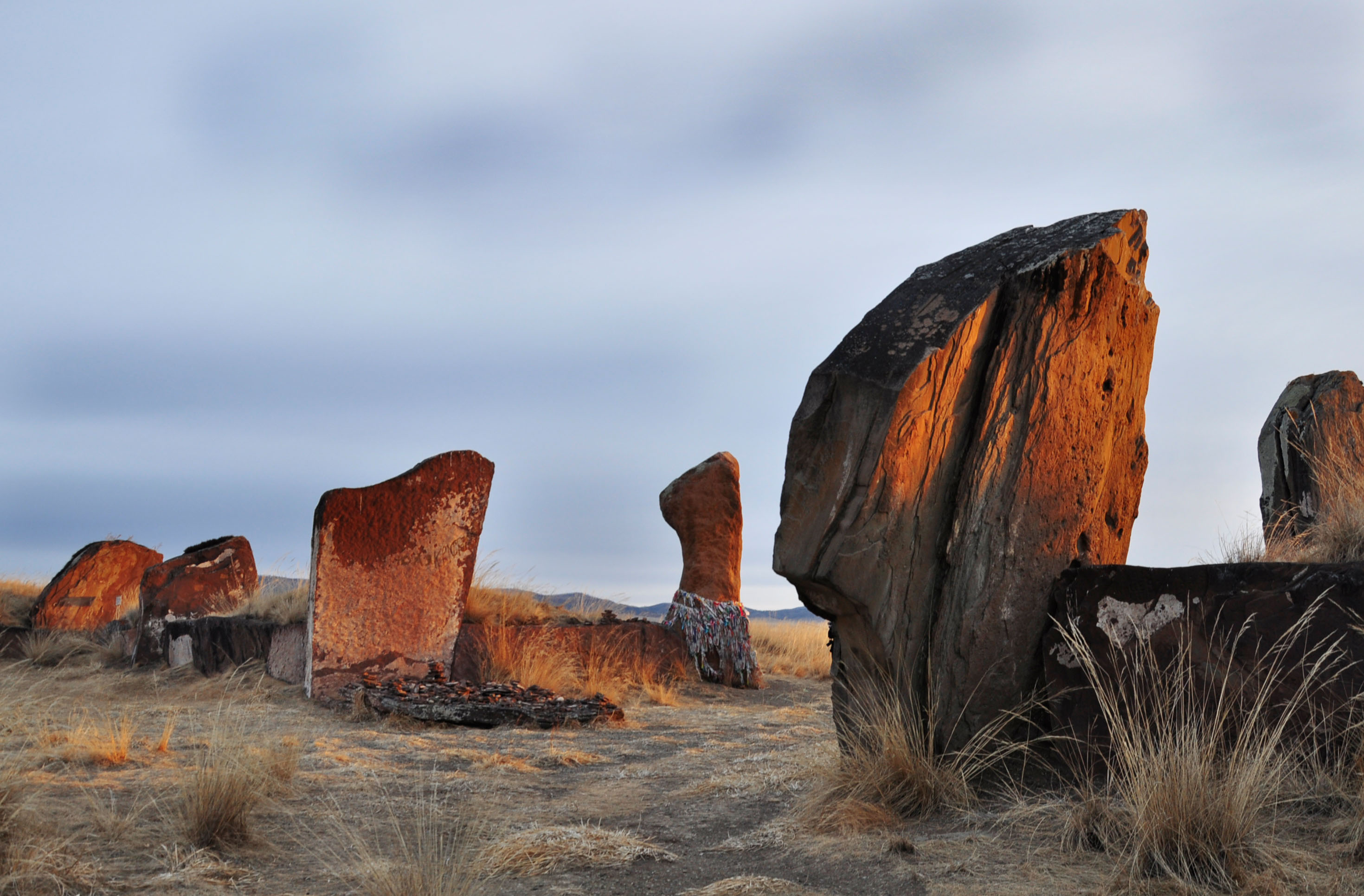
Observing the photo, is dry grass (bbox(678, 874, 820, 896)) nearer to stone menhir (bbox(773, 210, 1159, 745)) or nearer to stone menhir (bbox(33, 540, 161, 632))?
stone menhir (bbox(773, 210, 1159, 745))

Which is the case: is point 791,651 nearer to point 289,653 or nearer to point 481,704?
point 289,653

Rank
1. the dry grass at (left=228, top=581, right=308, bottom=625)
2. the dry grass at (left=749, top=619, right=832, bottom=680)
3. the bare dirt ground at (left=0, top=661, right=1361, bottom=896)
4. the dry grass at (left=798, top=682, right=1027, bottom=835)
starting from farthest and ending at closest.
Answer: the dry grass at (left=749, top=619, right=832, bottom=680) → the dry grass at (left=228, top=581, right=308, bottom=625) → the dry grass at (left=798, top=682, right=1027, bottom=835) → the bare dirt ground at (left=0, top=661, right=1361, bottom=896)

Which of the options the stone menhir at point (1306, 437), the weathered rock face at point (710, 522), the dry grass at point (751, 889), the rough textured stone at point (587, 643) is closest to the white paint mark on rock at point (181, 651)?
the rough textured stone at point (587, 643)

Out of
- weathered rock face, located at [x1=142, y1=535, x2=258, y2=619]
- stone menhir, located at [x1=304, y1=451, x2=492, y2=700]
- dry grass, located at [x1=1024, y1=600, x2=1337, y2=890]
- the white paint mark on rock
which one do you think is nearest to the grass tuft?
dry grass, located at [x1=1024, y1=600, x2=1337, y2=890]

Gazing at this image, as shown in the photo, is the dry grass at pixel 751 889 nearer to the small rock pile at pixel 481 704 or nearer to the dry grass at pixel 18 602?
the small rock pile at pixel 481 704

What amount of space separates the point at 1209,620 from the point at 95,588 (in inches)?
625

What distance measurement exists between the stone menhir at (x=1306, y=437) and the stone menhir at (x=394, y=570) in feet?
24.2

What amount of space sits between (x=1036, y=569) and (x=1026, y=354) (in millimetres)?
968

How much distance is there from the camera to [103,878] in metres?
3.27

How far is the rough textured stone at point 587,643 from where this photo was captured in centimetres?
909

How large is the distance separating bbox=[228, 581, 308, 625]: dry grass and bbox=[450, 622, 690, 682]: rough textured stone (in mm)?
1534

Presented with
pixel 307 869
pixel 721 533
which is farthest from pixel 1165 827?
pixel 721 533

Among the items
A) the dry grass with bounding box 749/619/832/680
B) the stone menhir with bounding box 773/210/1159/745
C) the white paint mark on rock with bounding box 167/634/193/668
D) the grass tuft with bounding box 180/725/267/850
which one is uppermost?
the stone menhir with bounding box 773/210/1159/745

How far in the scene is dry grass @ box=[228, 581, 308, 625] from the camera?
9648 mm
